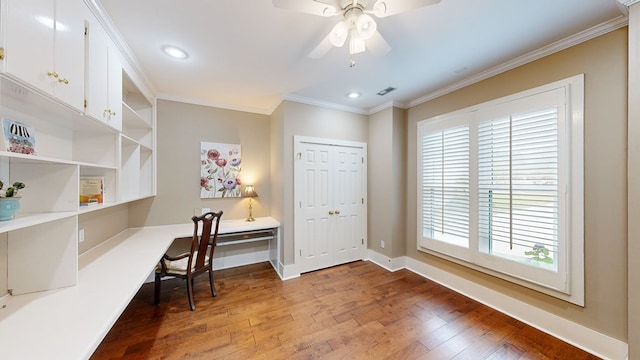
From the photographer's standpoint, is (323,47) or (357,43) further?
(323,47)

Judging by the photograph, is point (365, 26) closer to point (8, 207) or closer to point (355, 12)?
point (355, 12)

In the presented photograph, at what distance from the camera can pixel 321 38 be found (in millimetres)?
1992

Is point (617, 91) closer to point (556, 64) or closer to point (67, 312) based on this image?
point (556, 64)

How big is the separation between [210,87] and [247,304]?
2.78 meters

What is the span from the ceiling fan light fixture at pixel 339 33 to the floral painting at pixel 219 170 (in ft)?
8.44

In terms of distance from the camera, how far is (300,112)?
3.36 metres

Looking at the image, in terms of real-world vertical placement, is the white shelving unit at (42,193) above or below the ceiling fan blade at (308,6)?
below

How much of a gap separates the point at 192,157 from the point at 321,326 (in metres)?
2.92

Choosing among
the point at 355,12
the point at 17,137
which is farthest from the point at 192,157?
the point at 355,12

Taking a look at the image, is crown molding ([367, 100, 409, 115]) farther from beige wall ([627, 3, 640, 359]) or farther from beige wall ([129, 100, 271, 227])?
beige wall ([627, 3, 640, 359])

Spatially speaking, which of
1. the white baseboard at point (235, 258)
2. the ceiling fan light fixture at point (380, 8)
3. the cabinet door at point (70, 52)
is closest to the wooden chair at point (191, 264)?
the white baseboard at point (235, 258)

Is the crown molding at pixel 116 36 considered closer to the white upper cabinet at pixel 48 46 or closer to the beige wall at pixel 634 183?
the white upper cabinet at pixel 48 46

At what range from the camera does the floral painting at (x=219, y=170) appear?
344 centimetres

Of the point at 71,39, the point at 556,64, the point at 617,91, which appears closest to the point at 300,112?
the point at 71,39
